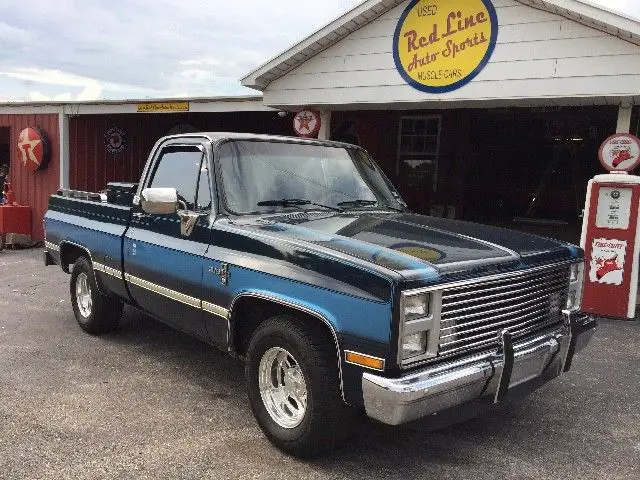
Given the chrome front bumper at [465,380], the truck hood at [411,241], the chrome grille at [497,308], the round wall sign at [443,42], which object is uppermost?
the round wall sign at [443,42]

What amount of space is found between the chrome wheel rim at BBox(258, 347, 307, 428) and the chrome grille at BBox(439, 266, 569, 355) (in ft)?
3.00

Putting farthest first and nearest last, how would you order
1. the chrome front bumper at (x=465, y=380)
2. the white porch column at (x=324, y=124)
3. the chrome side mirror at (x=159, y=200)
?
the white porch column at (x=324, y=124) < the chrome side mirror at (x=159, y=200) < the chrome front bumper at (x=465, y=380)

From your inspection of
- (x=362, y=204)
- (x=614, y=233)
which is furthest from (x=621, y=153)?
(x=362, y=204)

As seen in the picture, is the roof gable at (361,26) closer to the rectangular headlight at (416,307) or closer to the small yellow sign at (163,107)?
the small yellow sign at (163,107)

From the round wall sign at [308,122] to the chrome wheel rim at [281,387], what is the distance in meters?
6.19

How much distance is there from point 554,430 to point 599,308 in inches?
149

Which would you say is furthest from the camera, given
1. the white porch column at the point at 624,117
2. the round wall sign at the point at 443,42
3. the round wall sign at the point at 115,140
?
the round wall sign at the point at 115,140

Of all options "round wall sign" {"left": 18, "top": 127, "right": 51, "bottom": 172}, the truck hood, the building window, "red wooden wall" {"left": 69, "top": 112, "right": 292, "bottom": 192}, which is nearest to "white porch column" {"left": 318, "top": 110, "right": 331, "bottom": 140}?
the building window

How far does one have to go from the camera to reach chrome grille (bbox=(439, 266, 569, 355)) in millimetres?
2967

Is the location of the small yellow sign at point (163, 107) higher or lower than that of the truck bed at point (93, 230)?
higher

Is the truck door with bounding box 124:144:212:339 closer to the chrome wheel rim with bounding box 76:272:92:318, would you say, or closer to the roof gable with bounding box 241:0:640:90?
the chrome wheel rim with bounding box 76:272:92:318

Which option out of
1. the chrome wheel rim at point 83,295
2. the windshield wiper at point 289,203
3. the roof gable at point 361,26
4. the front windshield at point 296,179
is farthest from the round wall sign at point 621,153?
the chrome wheel rim at point 83,295

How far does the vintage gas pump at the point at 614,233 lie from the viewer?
269 inches

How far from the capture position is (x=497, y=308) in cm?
322
